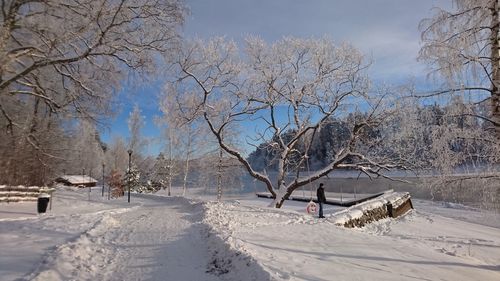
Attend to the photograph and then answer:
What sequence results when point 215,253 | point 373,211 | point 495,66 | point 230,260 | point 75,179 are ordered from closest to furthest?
point 230,260
point 215,253
point 495,66
point 373,211
point 75,179

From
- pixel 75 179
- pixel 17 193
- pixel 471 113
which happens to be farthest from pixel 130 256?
pixel 75 179

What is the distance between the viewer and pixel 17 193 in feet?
66.4

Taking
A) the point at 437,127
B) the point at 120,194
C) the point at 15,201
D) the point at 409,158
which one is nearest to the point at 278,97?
the point at 409,158

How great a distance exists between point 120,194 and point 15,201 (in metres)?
22.3

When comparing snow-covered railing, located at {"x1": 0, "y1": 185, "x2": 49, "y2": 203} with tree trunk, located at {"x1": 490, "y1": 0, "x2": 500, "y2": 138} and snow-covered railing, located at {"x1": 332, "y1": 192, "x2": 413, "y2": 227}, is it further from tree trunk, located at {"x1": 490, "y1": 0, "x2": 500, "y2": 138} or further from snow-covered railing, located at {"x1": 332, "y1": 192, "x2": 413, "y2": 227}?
tree trunk, located at {"x1": 490, "y1": 0, "x2": 500, "y2": 138}

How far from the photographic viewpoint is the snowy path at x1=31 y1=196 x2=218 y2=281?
6.73 m

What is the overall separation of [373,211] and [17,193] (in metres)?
18.2

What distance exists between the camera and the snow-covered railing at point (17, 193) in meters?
19.3

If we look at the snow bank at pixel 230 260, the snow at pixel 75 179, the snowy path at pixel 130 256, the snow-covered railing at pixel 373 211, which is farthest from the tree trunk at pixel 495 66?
the snow at pixel 75 179

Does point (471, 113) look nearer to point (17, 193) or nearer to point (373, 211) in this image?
point (373, 211)

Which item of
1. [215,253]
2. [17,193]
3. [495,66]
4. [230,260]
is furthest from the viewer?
[17,193]

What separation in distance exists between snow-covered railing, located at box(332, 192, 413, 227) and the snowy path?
6.34 metres

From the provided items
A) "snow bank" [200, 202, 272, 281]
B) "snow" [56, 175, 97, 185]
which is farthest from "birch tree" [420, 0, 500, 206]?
"snow" [56, 175, 97, 185]

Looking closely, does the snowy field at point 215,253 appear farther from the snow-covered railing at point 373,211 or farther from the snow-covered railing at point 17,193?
the snow-covered railing at point 17,193
